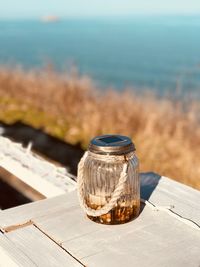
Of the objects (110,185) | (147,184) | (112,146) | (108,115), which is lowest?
(108,115)

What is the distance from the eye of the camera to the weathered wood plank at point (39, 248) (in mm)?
1452

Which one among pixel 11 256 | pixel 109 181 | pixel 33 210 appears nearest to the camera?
pixel 11 256

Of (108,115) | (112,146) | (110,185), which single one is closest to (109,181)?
(110,185)

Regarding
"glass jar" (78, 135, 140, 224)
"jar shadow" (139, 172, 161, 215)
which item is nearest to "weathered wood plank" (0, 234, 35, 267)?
"glass jar" (78, 135, 140, 224)

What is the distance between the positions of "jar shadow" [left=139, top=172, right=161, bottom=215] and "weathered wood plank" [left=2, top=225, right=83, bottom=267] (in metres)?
0.44

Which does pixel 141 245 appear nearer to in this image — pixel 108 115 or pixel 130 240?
pixel 130 240

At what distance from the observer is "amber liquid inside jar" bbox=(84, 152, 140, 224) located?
168cm

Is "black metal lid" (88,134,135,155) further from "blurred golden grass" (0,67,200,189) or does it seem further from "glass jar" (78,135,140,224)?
"blurred golden grass" (0,67,200,189)

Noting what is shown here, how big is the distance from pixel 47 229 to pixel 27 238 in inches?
3.3

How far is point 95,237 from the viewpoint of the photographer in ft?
5.26

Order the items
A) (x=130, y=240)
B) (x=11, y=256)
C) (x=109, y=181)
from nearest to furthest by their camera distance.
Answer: (x=11, y=256), (x=130, y=240), (x=109, y=181)

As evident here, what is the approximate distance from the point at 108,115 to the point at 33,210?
411 centimetres

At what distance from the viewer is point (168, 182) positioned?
2.16 m

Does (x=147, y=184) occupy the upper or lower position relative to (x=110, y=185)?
lower
